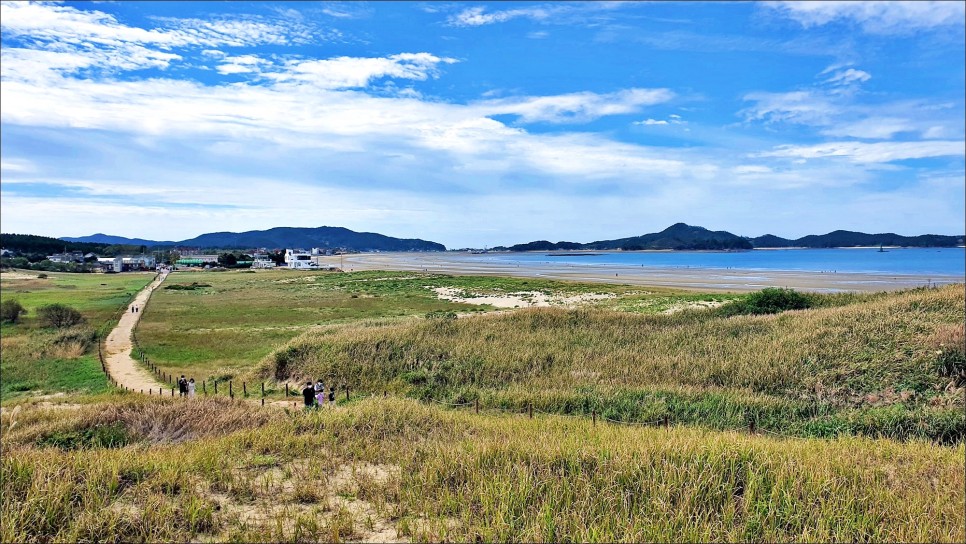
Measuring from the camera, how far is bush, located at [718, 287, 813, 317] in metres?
32.9

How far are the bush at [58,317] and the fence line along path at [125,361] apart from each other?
3269 mm

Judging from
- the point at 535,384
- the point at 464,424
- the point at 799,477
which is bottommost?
the point at 535,384

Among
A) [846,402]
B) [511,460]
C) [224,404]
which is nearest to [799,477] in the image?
[511,460]

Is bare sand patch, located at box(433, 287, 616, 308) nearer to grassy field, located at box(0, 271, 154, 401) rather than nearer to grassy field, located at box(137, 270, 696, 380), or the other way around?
grassy field, located at box(137, 270, 696, 380)

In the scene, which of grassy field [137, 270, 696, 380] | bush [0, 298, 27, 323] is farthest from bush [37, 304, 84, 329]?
grassy field [137, 270, 696, 380]

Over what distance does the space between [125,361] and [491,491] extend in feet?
105

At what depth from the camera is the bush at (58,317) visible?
42812 millimetres

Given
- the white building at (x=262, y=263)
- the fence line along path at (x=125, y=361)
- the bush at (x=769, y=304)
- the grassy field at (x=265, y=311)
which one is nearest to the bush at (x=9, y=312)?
the fence line along path at (x=125, y=361)

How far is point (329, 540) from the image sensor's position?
5.85 m

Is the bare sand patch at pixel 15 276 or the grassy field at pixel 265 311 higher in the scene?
the bare sand patch at pixel 15 276

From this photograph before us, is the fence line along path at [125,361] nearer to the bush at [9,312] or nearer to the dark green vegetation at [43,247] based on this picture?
the bush at [9,312]

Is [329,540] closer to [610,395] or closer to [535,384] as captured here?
[610,395]

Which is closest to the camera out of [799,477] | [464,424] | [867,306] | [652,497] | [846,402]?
[652,497]

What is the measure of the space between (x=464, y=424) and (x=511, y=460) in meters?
3.68
